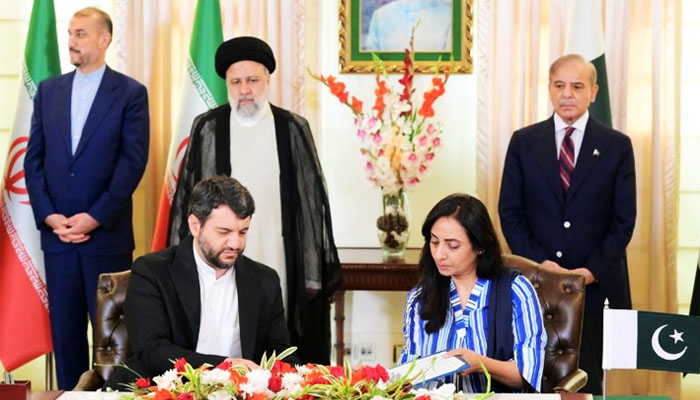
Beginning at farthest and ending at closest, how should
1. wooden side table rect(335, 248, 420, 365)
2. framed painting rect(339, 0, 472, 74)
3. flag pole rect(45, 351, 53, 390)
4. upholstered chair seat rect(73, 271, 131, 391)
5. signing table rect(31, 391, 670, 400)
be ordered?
framed painting rect(339, 0, 472, 74)
flag pole rect(45, 351, 53, 390)
wooden side table rect(335, 248, 420, 365)
upholstered chair seat rect(73, 271, 131, 391)
signing table rect(31, 391, 670, 400)

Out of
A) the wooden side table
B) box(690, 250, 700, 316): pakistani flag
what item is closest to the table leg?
the wooden side table

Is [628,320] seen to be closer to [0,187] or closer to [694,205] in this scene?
[694,205]

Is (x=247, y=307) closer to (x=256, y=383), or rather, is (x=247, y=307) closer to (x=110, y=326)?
(x=110, y=326)

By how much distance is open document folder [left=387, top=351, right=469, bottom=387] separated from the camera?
2.66 meters

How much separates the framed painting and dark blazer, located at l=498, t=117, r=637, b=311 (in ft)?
3.69

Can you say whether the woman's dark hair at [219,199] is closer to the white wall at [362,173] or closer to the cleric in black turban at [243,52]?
the cleric in black turban at [243,52]

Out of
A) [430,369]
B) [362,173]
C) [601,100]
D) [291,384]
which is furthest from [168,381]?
[362,173]

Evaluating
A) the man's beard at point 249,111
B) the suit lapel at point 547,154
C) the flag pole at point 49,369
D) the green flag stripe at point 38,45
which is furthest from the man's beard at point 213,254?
the green flag stripe at point 38,45

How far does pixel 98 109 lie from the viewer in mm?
5039

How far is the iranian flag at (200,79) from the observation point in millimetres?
5441

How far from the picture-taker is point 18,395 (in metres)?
2.57

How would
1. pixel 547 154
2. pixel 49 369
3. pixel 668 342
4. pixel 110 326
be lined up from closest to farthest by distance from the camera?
pixel 668 342
pixel 110 326
pixel 547 154
pixel 49 369

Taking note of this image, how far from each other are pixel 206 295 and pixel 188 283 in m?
0.07

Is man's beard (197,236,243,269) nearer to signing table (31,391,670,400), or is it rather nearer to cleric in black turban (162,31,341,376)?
signing table (31,391,670,400)
